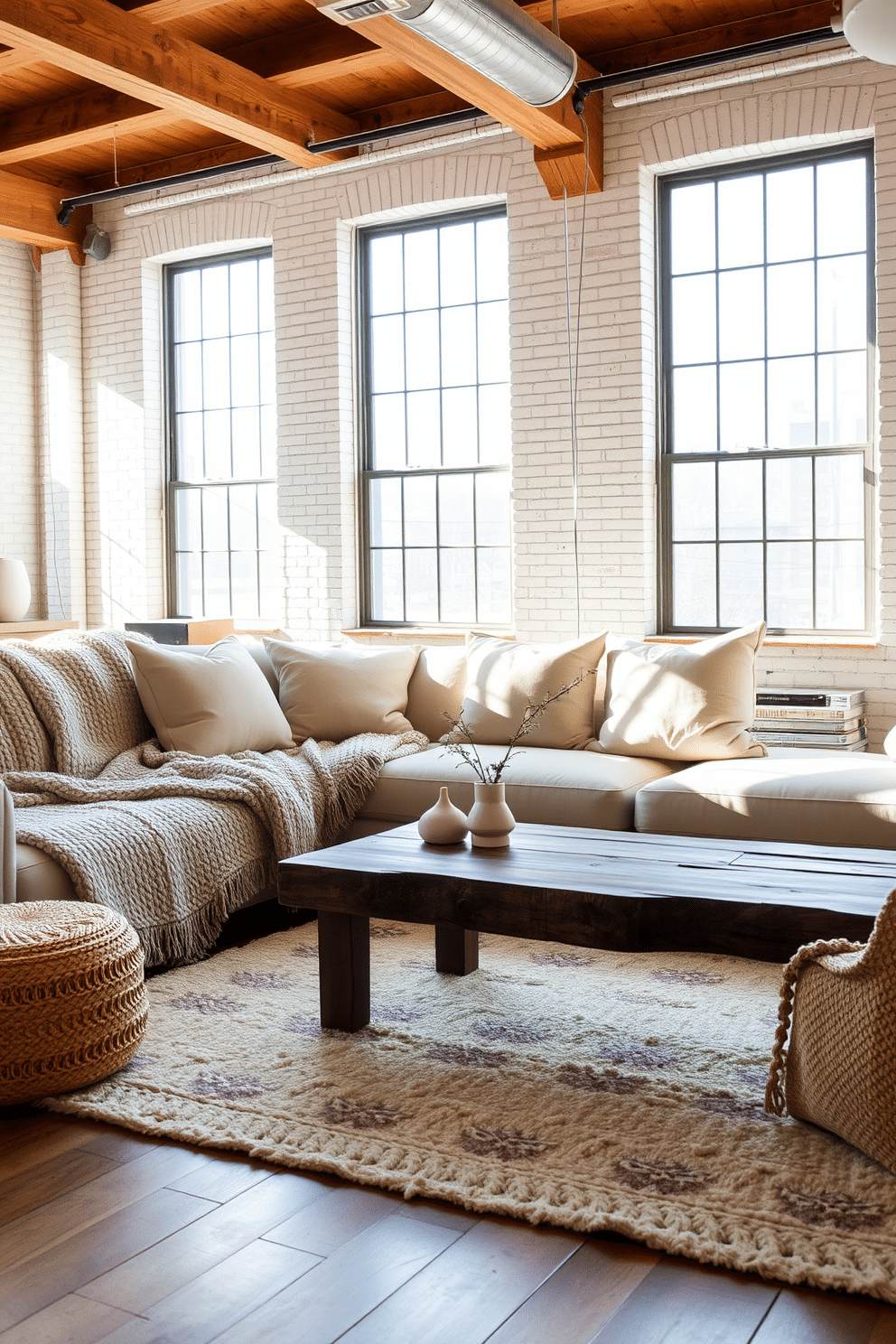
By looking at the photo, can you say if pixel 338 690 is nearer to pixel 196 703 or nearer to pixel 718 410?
pixel 196 703

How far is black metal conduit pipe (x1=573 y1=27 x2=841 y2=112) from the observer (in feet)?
17.1

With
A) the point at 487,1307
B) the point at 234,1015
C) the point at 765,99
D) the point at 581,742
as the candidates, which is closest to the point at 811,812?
the point at 581,742

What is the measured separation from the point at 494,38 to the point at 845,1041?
12.5 feet

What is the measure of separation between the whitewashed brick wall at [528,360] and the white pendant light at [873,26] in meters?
2.20

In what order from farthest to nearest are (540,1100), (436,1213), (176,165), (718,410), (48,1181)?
1. (176,165)
2. (718,410)
3. (540,1100)
4. (48,1181)
5. (436,1213)

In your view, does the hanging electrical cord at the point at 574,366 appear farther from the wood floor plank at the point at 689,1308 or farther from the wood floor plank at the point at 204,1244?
the wood floor plank at the point at 689,1308

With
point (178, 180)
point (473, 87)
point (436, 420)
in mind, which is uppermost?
point (178, 180)

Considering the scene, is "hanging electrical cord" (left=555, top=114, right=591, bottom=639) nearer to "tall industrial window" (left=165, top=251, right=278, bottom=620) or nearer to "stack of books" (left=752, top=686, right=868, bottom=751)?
"stack of books" (left=752, top=686, right=868, bottom=751)

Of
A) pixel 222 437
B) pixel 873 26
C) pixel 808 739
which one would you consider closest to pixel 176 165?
pixel 222 437

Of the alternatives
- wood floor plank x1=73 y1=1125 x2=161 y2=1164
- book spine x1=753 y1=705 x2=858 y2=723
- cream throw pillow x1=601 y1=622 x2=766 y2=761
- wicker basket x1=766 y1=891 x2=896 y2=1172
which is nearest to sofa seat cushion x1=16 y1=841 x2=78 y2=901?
wood floor plank x1=73 y1=1125 x2=161 y2=1164

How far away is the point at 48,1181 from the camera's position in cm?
246

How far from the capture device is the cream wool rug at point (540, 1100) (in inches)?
88.2

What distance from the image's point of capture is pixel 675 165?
599cm

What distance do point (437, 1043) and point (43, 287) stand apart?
6526mm
